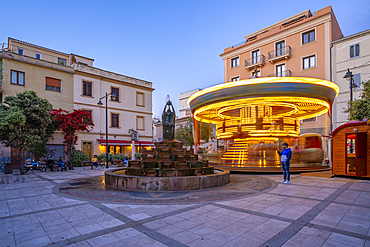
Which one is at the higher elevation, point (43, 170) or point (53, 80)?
point (53, 80)

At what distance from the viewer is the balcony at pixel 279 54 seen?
26875 mm

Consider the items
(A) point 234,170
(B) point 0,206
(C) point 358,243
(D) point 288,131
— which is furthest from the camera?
(D) point 288,131

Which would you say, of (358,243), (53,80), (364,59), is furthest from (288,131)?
(53,80)

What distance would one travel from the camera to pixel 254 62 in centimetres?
3006

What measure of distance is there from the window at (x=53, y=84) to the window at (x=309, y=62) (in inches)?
1097

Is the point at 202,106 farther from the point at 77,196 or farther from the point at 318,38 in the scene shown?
the point at 318,38

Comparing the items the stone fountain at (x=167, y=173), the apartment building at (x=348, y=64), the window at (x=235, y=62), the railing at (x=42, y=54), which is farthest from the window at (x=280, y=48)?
the railing at (x=42, y=54)

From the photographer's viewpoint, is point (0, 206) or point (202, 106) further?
point (202, 106)

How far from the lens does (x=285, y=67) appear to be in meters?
27.4

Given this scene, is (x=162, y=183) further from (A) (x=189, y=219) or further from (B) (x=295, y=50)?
(B) (x=295, y=50)

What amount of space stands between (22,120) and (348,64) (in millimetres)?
29202

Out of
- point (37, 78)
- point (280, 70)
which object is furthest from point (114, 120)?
point (280, 70)

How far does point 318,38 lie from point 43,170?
3012 cm

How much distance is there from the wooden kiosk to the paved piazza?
3850mm
